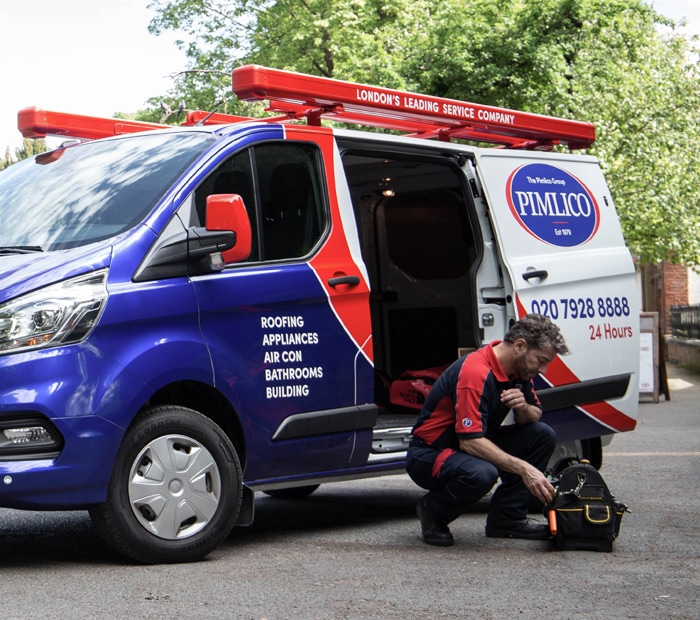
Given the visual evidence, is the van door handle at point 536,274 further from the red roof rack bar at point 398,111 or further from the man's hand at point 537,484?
the man's hand at point 537,484

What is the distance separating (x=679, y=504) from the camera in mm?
8219

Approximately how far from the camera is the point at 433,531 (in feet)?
21.6

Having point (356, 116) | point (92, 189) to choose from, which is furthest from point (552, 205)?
point (92, 189)

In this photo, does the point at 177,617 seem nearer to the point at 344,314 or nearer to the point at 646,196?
the point at 344,314

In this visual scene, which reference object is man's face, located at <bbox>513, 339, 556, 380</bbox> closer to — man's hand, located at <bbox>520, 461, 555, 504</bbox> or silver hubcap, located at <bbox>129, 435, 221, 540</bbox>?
man's hand, located at <bbox>520, 461, 555, 504</bbox>

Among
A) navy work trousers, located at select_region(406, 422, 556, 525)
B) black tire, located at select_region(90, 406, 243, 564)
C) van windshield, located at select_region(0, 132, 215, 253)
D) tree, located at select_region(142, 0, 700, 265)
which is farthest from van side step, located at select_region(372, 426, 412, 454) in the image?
tree, located at select_region(142, 0, 700, 265)

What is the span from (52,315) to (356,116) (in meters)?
2.82

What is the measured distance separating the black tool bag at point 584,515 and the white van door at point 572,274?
4.53ft

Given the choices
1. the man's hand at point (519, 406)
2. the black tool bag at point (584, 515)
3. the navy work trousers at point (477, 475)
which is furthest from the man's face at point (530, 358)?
the black tool bag at point (584, 515)

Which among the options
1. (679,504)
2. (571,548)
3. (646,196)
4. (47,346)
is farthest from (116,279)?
(646,196)

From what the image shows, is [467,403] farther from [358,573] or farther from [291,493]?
[291,493]

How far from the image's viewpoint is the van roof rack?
668 cm

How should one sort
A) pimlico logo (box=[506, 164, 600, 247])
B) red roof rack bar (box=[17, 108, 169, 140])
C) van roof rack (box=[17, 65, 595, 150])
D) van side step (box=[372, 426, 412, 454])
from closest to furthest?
van roof rack (box=[17, 65, 595, 150]) → van side step (box=[372, 426, 412, 454]) → red roof rack bar (box=[17, 108, 169, 140]) → pimlico logo (box=[506, 164, 600, 247])

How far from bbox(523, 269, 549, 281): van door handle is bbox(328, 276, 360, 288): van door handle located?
1.47 metres
